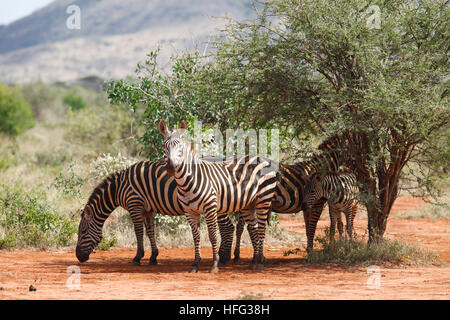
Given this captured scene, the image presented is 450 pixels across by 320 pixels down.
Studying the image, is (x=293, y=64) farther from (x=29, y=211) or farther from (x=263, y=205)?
(x=29, y=211)

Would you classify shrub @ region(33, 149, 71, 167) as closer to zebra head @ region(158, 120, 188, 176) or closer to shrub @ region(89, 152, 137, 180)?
shrub @ region(89, 152, 137, 180)

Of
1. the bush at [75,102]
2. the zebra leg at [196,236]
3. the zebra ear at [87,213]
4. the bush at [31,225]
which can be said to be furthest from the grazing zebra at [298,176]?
the bush at [75,102]

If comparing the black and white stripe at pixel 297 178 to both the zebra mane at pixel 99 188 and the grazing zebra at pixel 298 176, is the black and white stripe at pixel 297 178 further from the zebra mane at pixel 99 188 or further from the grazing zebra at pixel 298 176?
the zebra mane at pixel 99 188

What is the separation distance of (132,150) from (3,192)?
23.6ft

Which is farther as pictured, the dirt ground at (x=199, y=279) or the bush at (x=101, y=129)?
the bush at (x=101, y=129)

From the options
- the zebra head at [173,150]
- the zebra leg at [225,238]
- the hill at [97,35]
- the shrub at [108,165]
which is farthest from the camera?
the hill at [97,35]

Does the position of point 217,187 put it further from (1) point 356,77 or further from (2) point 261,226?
(1) point 356,77

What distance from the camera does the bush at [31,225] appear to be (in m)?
12.1

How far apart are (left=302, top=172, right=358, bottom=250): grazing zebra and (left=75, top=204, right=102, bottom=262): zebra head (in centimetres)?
365

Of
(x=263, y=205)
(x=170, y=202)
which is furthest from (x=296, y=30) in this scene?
(x=170, y=202)

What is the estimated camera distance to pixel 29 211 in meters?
12.3

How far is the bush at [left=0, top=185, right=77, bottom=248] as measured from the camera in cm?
1205

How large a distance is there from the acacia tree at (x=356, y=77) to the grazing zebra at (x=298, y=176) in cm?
31

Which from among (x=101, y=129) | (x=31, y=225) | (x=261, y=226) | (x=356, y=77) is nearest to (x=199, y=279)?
(x=261, y=226)
